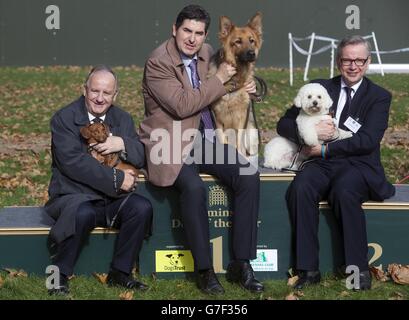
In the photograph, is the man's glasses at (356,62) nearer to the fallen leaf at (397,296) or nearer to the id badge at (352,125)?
the id badge at (352,125)

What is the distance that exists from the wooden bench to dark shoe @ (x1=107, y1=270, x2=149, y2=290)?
0.64ft

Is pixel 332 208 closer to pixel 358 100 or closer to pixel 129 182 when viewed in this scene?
pixel 358 100

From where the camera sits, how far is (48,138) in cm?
870

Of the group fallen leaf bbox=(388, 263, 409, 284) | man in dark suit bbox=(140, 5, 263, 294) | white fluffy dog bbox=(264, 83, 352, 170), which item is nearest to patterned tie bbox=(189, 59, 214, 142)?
man in dark suit bbox=(140, 5, 263, 294)

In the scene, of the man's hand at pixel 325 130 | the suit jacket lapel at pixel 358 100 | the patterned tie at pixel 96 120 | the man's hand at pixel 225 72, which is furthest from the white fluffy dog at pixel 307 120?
the patterned tie at pixel 96 120

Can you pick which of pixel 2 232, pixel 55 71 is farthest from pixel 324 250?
pixel 55 71

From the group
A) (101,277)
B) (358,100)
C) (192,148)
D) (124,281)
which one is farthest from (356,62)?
(101,277)

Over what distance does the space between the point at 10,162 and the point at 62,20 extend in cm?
893

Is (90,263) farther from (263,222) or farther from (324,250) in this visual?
(324,250)

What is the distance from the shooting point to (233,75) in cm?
441

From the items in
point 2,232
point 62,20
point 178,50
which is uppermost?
point 62,20

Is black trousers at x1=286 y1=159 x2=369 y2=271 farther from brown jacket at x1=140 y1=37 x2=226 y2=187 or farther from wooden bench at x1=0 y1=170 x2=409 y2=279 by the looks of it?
brown jacket at x1=140 y1=37 x2=226 y2=187

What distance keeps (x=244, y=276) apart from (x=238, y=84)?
142 cm

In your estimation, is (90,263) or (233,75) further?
(233,75)
